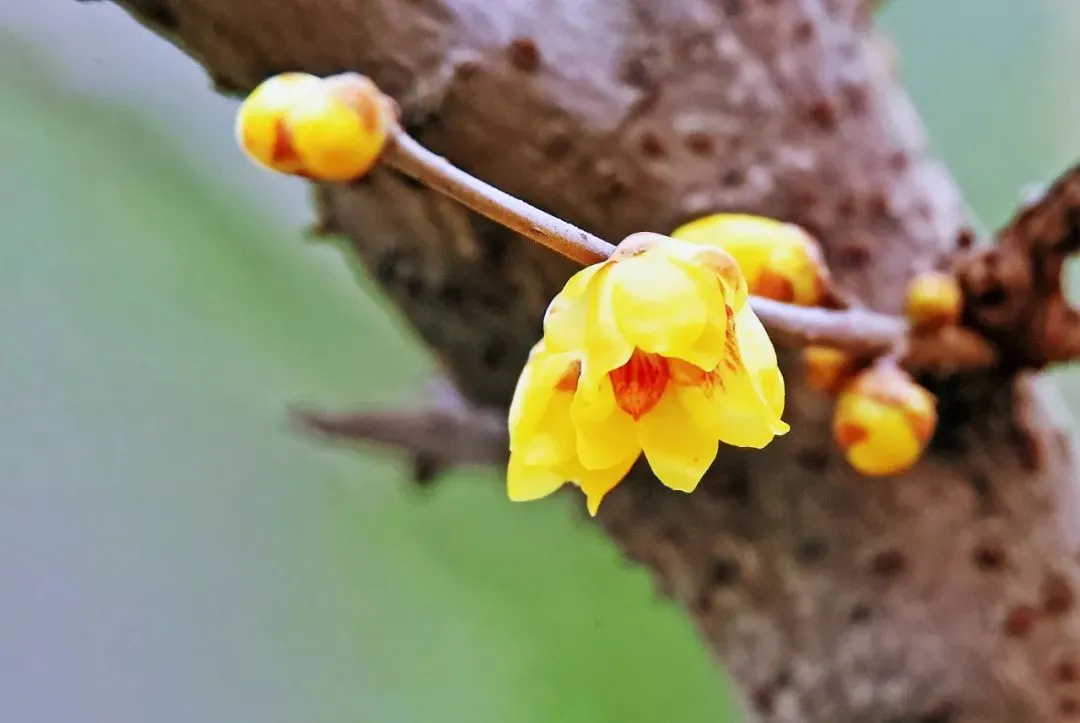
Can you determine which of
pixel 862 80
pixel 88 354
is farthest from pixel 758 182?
pixel 88 354

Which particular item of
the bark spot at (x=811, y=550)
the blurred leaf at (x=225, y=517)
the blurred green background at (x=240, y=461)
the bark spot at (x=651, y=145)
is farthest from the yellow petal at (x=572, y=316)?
the blurred leaf at (x=225, y=517)

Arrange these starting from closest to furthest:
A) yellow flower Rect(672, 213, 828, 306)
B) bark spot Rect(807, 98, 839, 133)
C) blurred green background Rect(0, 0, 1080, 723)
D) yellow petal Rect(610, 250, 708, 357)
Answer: yellow petal Rect(610, 250, 708, 357) → yellow flower Rect(672, 213, 828, 306) → bark spot Rect(807, 98, 839, 133) → blurred green background Rect(0, 0, 1080, 723)

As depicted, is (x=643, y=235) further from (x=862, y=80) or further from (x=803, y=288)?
(x=862, y=80)

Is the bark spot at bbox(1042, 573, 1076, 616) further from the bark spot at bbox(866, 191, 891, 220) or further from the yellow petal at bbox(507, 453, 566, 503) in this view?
the yellow petal at bbox(507, 453, 566, 503)

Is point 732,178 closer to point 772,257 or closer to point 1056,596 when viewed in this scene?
point 772,257

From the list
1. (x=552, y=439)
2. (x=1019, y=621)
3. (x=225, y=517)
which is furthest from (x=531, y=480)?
(x=225, y=517)

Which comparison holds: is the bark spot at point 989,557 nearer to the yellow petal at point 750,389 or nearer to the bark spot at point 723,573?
the bark spot at point 723,573

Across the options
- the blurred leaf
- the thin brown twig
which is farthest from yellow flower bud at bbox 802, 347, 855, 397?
the blurred leaf
